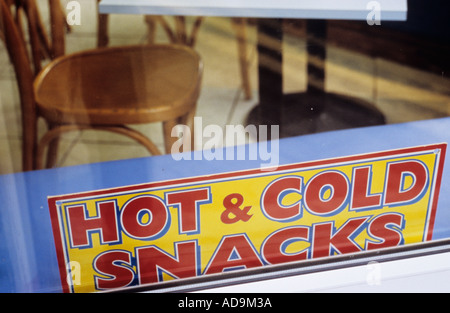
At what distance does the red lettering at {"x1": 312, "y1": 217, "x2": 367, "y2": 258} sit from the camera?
3.07 ft

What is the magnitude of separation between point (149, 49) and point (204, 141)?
2.07ft

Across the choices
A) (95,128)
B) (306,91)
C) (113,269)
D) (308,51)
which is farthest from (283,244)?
(308,51)

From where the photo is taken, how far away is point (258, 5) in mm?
1258

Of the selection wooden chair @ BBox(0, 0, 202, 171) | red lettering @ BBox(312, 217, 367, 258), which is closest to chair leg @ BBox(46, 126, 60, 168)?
wooden chair @ BBox(0, 0, 202, 171)

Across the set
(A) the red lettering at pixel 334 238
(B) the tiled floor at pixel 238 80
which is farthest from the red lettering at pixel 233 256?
(B) the tiled floor at pixel 238 80

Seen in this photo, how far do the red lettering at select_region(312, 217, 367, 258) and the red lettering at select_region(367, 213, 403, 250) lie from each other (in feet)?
0.08

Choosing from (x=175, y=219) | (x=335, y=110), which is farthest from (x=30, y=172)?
(x=335, y=110)

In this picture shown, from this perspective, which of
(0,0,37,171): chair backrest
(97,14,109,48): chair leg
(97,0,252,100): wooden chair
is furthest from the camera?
(97,0,252,100): wooden chair

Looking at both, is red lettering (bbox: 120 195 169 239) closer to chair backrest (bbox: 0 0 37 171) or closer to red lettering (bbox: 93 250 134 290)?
red lettering (bbox: 93 250 134 290)

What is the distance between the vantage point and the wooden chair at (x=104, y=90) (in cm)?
129

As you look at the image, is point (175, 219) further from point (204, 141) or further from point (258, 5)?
point (258, 5)

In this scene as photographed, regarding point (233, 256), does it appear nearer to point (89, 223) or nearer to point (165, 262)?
point (165, 262)

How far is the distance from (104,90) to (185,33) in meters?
0.86

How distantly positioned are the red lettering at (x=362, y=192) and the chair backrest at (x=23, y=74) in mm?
694
